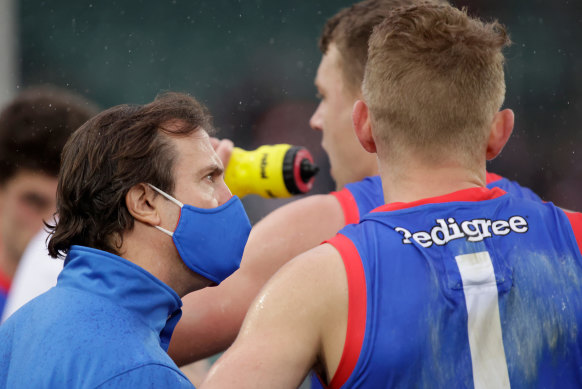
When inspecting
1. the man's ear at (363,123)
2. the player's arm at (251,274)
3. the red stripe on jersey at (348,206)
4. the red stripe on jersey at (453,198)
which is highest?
the man's ear at (363,123)

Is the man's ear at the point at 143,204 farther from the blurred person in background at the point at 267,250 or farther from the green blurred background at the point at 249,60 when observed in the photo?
the green blurred background at the point at 249,60

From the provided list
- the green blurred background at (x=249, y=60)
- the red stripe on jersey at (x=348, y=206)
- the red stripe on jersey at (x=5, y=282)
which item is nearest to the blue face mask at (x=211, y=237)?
the red stripe on jersey at (x=348, y=206)

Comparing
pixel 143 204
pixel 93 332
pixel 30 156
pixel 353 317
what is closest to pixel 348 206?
pixel 143 204

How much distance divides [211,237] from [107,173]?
32cm

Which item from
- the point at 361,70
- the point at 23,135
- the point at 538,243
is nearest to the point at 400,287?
the point at 538,243

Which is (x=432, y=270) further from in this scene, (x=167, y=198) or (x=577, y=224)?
(x=167, y=198)

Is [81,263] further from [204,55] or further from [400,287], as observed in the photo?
[204,55]

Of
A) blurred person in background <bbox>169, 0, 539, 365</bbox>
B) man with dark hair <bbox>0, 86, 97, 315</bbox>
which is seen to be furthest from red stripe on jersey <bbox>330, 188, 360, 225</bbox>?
man with dark hair <bbox>0, 86, 97, 315</bbox>

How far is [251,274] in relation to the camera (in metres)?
2.79

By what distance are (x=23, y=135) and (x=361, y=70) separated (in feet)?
4.86

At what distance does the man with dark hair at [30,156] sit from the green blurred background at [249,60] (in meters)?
4.71

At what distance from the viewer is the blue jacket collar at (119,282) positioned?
1.99 meters

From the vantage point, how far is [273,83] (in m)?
9.24

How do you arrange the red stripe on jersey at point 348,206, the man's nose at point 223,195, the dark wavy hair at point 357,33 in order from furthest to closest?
the dark wavy hair at point 357,33
the red stripe on jersey at point 348,206
the man's nose at point 223,195
